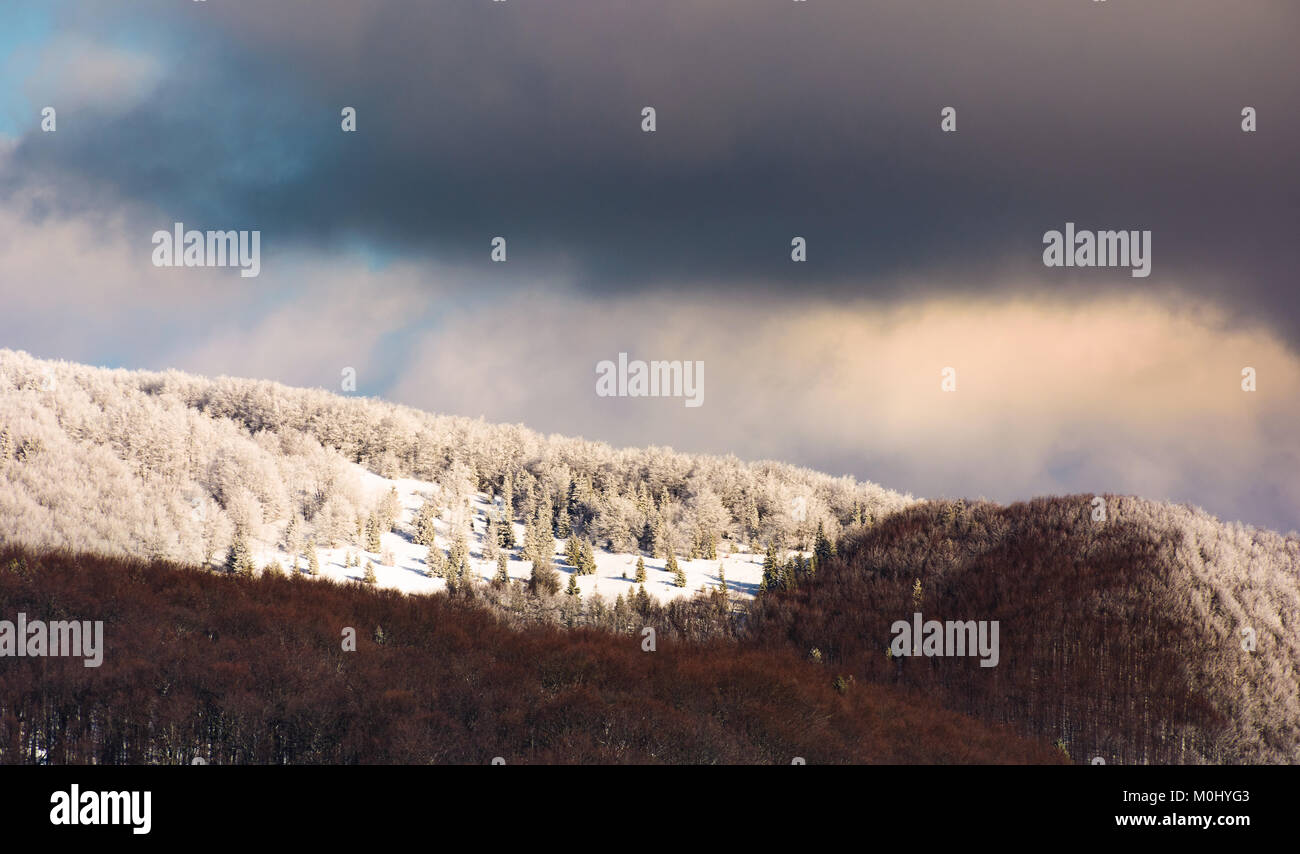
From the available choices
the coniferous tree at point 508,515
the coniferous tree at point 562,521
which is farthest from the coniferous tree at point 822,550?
the coniferous tree at point 508,515

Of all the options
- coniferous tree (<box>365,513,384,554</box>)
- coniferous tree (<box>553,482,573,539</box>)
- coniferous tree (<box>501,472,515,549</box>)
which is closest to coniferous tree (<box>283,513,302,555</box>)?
coniferous tree (<box>365,513,384,554</box>)

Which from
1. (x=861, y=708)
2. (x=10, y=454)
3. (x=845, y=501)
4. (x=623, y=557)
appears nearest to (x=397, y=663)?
(x=861, y=708)

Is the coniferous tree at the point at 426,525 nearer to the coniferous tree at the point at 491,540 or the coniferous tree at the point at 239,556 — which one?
the coniferous tree at the point at 491,540

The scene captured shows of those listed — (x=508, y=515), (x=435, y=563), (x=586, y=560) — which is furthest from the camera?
(x=508, y=515)

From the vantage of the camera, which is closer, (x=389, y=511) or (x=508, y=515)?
(x=389, y=511)

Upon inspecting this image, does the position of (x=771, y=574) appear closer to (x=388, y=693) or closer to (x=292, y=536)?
(x=388, y=693)

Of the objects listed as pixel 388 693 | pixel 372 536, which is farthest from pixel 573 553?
pixel 388 693
